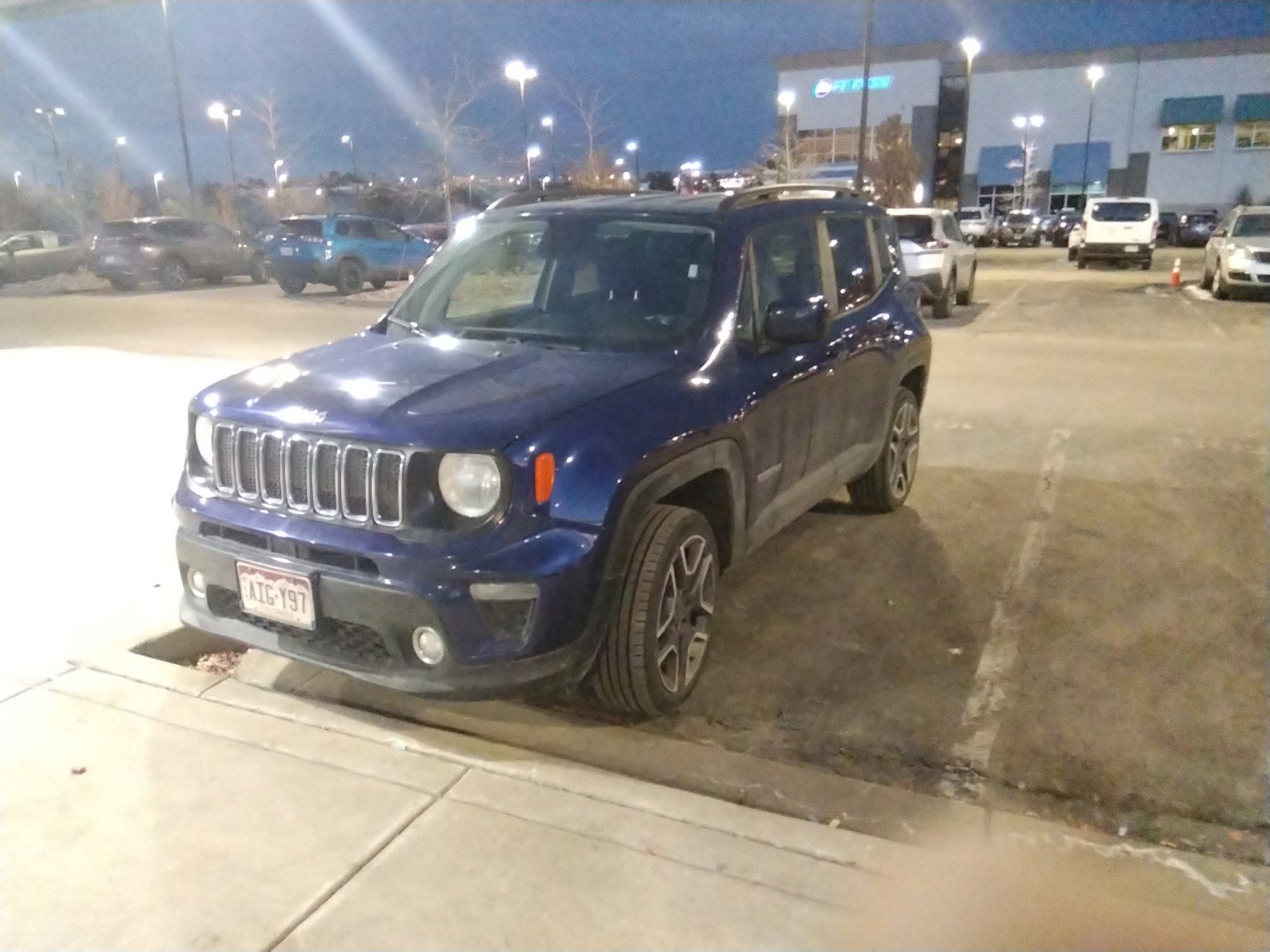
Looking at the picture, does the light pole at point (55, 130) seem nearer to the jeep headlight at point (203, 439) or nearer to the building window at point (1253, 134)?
the jeep headlight at point (203, 439)

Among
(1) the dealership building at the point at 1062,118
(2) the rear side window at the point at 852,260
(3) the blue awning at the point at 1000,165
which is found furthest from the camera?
(3) the blue awning at the point at 1000,165

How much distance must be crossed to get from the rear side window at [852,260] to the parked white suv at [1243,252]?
49.1ft

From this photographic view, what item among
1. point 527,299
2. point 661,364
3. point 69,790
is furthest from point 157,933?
point 527,299

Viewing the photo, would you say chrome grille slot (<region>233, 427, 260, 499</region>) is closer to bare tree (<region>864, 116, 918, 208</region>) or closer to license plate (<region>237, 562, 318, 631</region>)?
license plate (<region>237, 562, 318, 631</region>)

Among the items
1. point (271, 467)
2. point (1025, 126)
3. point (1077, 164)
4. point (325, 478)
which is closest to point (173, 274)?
point (271, 467)

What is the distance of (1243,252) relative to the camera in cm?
1769

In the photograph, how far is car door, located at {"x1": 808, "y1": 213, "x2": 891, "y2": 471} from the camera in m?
4.98

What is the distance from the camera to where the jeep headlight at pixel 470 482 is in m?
3.33

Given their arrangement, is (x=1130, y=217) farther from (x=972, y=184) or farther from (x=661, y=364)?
(x=972, y=184)

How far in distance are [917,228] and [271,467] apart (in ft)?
46.5

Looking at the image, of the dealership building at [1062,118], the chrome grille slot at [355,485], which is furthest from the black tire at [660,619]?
the dealership building at [1062,118]

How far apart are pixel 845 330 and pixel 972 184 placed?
63.8 m

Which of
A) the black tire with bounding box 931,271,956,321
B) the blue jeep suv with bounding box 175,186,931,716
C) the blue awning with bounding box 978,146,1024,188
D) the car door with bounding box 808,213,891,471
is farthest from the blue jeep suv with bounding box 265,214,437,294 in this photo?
the blue awning with bounding box 978,146,1024,188

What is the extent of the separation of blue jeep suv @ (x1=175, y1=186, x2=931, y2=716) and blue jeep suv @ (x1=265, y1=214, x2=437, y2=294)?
17170mm
